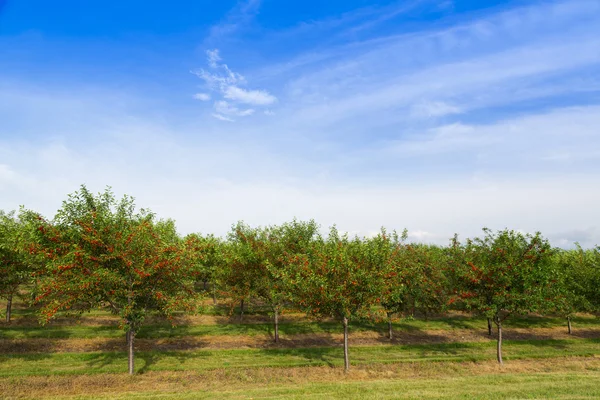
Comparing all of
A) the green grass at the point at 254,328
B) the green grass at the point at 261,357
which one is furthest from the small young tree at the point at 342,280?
the green grass at the point at 254,328

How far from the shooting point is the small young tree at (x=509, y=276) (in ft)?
82.6

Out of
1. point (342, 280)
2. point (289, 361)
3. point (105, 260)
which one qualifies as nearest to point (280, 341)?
point (289, 361)

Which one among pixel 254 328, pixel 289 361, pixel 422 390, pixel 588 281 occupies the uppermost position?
pixel 588 281

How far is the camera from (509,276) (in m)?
25.3

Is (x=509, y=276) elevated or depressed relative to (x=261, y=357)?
elevated

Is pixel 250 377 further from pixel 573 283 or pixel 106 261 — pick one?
pixel 573 283

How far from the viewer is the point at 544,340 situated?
35.8 metres

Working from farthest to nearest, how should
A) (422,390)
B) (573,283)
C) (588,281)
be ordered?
1. (588,281)
2. (573,283)
3. (422,390)

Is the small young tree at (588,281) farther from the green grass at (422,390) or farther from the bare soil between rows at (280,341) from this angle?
the green grass at (422,390)

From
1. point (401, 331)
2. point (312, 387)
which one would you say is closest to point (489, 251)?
point (401, 331)

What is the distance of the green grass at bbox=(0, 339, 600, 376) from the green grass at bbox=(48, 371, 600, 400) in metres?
5.35

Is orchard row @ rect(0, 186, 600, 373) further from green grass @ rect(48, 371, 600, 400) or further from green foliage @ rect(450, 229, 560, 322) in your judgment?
green grass @ rect(48, 371, 600, 400)

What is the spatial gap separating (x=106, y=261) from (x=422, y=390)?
66.5 feet

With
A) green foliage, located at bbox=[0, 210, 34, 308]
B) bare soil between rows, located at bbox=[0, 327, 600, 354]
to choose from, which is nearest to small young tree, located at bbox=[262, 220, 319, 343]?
bare soil between rows, located at bbox=[0, 327, 600, 354]
